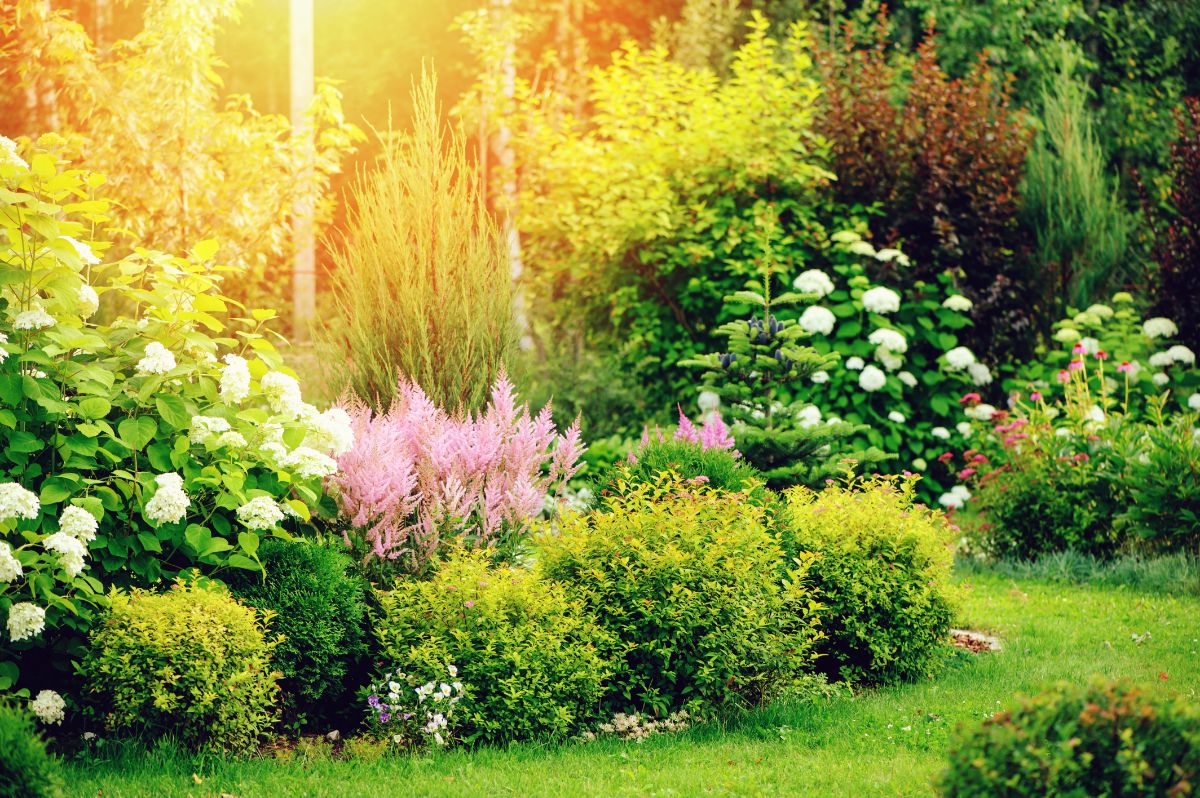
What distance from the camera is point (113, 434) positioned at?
4.56 m

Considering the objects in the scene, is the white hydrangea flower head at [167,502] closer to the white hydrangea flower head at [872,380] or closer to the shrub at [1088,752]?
the shrub at [1088,752]

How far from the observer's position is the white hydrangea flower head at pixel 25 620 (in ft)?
13.5

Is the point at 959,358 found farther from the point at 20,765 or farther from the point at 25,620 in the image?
the point at 20,765

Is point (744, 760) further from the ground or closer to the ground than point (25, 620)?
closer to the ground

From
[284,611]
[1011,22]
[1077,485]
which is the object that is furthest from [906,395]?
[1011,22]

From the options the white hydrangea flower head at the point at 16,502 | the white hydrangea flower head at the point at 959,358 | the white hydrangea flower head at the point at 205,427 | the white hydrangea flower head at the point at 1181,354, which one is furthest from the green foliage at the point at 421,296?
the white hydrangea flower head at the point at 1181,354

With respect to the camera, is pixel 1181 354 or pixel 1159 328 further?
pixel 1159 328

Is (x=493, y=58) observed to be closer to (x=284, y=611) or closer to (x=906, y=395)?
(x=906, y=395)

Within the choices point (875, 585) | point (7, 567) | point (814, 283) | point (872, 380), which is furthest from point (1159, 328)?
point (7, 567)

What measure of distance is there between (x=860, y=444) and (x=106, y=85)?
6.44 metres

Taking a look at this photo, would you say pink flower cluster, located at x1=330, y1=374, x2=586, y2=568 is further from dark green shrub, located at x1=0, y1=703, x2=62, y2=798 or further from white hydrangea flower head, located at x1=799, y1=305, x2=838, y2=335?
white hydrangea flower head, located at x1=799, y1=305, x2=838, y2=335

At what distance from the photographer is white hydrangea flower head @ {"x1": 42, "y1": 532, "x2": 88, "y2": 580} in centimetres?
415

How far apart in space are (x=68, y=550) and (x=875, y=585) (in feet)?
11.3

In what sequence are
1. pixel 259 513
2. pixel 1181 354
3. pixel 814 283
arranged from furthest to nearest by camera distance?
pixel 1181 354 → pixel 814 283 → pixel 259 513
